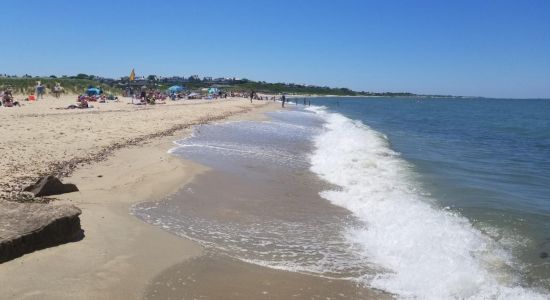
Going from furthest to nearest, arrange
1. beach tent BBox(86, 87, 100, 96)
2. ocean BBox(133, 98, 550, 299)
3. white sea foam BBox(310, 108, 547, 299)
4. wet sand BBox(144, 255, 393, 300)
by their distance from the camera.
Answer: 1. beach tent BBox(86, 87, 100, 96)
2. ocean BBox(133, 98, 550, 299)
3. white sea foam BBox(310, 108, 547, 299)
4. wet sand BBox(144, 255, 393, 300)

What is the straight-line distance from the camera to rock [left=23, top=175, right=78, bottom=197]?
796 centimetres

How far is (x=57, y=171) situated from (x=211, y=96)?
72.7 metres

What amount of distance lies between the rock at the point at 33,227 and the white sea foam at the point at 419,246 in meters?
3.67

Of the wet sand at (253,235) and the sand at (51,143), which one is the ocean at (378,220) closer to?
the wet sand at (253,235)

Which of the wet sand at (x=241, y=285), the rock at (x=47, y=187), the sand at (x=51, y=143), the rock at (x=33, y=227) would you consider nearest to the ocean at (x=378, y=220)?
the wet sand at (x=241, y=285)

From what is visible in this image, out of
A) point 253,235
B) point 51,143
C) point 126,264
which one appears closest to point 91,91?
point 51,143

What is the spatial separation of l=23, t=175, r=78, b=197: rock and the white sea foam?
4941 millimetres

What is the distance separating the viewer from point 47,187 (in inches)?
316

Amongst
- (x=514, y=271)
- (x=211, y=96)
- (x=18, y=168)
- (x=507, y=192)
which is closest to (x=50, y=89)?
(x=211, y=96)

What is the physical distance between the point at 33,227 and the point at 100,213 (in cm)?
189

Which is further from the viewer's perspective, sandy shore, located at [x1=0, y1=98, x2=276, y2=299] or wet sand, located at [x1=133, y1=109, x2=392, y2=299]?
wet sand, located at [x1=133, y1=109, x2=392, y2=299]

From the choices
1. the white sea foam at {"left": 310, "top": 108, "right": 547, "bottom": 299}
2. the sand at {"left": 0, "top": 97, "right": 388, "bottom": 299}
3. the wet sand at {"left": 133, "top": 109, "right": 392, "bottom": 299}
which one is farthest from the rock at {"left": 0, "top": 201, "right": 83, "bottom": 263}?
the white sea foam at {"left": 310, "top": 108, "right": 547, "bottom": 299}

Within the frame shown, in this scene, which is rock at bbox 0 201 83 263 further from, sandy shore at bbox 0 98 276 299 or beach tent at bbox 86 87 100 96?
beach tent at bbox 86 87 100 96

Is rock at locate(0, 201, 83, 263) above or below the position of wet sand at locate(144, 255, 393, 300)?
above
